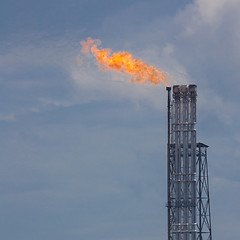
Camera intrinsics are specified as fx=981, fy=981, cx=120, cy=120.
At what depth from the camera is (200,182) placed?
178 metres

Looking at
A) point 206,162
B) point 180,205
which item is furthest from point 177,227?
point 206,162

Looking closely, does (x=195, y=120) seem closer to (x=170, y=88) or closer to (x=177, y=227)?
(x=170, y=88)

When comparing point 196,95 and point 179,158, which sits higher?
point 196,95

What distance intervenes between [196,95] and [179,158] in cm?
1150

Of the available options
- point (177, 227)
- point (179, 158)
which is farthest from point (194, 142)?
point (177, 227)

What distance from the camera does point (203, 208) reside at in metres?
176

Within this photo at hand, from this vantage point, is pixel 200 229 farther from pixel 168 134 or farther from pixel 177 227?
pixel 168 134

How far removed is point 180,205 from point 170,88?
21.1 metres

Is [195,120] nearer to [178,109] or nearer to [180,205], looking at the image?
[178,109]

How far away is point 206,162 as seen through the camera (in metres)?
180

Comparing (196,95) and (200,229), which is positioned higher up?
(196,95)

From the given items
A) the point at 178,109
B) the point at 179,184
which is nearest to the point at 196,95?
the point at 178,109

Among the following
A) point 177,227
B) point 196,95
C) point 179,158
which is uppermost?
point 196,95

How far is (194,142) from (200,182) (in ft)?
30.4
